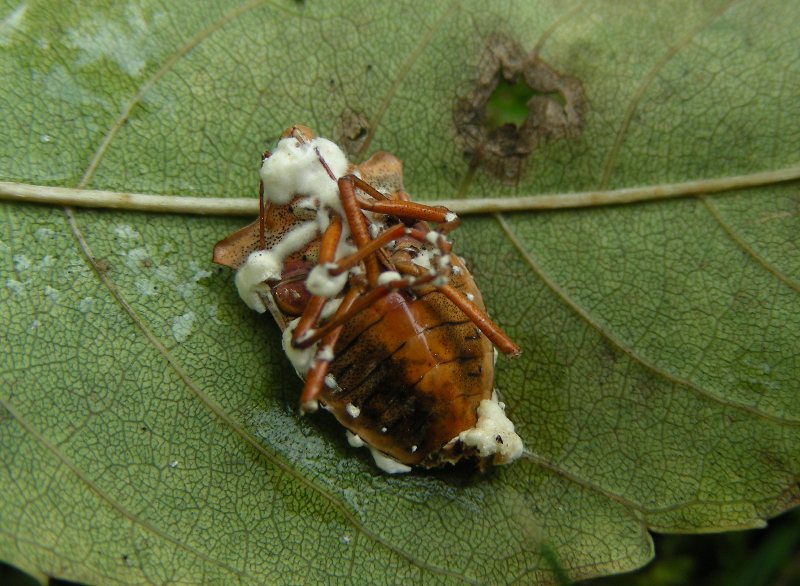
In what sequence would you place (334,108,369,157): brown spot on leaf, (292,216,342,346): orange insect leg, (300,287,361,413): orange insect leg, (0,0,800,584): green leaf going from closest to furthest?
1. (300,287,361,413): orange insect leg
2. (292,216,342,346): orange insect leg
3. (0,0,800,584): green leaf
4. (334,108,369,157): brown spot on leaf

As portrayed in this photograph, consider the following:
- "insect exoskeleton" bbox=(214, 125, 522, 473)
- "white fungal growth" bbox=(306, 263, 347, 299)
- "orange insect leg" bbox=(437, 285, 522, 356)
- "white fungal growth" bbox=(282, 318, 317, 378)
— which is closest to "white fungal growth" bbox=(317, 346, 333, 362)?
"insect exoskeleton" bbox=(214, 125, 522, 473)

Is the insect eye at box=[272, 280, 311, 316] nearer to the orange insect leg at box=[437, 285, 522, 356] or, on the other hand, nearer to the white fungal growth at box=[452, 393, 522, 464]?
the orange insect leg at box=[437, 285, 522, 356]

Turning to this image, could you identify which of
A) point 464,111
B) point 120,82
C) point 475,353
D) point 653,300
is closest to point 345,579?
point 475,353

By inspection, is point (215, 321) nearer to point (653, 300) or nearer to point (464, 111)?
point (464, 111)

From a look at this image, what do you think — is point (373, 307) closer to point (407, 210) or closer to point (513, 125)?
point (407, 210)

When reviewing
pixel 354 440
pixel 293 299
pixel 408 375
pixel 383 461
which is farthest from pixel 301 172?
pixel 383 461
